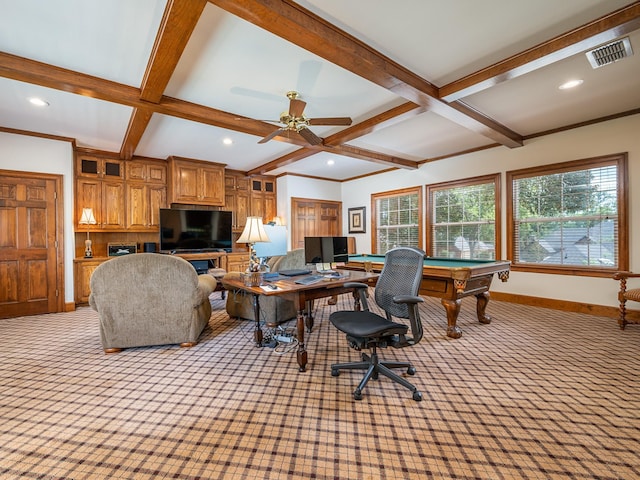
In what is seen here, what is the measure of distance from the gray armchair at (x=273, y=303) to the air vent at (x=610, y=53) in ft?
10.8

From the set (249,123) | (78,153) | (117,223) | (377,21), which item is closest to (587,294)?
(377,21)

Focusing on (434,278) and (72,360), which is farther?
(434,278)

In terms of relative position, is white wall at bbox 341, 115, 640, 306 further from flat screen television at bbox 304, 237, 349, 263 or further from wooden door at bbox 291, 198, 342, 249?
flat screen television at bbox 304, 237, 349, 263

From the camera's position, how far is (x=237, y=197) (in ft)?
21.3

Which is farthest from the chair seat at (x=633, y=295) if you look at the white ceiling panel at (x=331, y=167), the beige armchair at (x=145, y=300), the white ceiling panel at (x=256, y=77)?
the beige armchair at (x=145, y=300)

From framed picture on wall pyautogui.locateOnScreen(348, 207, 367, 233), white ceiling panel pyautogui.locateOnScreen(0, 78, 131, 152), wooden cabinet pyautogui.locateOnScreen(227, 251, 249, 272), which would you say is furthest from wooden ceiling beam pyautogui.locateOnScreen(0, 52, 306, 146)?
framed picture on wall pyautogui.locateOnScreen(348, 207, 367, 233)

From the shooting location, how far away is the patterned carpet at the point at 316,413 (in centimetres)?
144

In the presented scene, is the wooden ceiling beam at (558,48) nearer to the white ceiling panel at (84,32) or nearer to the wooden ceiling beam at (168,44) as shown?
the wooden ceiling beam at (168,44)

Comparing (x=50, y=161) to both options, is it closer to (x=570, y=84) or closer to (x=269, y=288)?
(x=269, y=288)

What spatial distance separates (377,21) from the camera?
2.10 metres

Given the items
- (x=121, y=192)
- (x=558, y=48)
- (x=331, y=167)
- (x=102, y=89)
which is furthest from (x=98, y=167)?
(x=558, y=48)

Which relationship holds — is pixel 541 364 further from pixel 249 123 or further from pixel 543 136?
pixel 249 123

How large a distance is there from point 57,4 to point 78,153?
378cm

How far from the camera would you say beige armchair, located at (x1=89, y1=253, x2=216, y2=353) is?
2.71 metres
